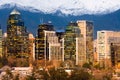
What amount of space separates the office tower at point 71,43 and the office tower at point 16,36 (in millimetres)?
3611

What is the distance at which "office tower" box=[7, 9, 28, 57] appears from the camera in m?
48.5

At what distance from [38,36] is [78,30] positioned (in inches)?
221

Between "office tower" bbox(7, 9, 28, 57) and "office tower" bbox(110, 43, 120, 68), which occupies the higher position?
"office tower" bbox(7, 9, 28, 57)

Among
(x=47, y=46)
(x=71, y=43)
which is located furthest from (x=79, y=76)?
(x=71, y=43)

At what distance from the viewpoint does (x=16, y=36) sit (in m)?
52.2

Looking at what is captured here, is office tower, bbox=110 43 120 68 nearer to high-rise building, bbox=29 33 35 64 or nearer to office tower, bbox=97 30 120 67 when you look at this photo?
office tower, bbox=97 30 120 67

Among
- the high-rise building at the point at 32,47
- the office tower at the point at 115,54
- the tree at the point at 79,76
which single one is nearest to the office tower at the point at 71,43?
the high-rise building at the point at 32,47

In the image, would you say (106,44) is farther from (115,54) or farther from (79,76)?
(79,76)

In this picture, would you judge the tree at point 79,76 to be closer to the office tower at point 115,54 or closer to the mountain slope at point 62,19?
the office tower at point 115,54

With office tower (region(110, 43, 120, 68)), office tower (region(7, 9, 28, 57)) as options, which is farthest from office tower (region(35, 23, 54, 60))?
office tower (region(110, 43, 120, 68))

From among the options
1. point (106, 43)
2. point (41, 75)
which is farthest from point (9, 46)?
point (41, 75)

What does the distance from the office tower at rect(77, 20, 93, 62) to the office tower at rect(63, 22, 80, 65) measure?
806 millimetres

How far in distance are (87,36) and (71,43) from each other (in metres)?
6.03

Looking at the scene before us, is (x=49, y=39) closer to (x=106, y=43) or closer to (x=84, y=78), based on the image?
(x=106, y=43)
